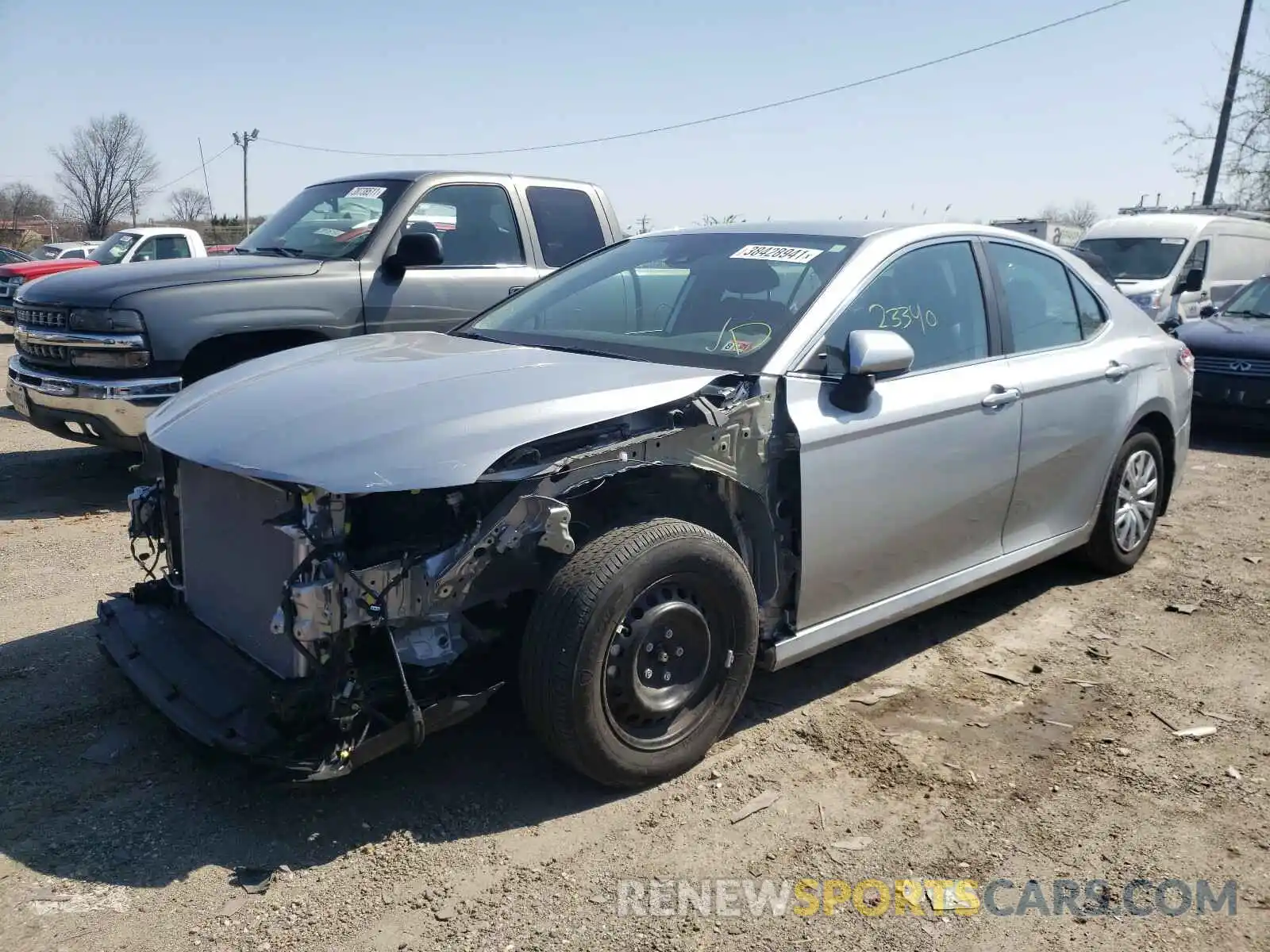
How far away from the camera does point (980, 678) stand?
427cm

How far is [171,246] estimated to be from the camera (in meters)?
15.2

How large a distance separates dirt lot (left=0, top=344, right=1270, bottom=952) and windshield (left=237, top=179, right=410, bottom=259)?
314 centimetres

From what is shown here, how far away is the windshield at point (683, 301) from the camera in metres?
3.73

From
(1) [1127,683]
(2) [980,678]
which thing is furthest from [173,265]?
(1) [1127,683]

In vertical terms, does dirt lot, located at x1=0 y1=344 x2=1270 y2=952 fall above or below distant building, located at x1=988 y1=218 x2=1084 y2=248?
below

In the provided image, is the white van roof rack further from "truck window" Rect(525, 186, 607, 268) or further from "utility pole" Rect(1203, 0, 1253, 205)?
"truck window" Rect(525, 186, 607, 268)

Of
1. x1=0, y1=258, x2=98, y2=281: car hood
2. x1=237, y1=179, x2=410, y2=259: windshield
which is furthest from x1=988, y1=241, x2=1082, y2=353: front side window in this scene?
x1=0, y1=258, x2=98, y2=281: car hood

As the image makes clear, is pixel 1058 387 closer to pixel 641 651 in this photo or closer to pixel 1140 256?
pixel 641 651

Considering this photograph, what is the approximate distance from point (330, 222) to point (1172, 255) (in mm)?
12161

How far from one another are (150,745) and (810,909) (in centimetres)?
220

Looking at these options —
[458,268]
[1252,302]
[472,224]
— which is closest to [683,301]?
[458,268]

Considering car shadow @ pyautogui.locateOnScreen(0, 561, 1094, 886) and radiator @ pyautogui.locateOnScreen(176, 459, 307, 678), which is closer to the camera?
car shadow @ pyautogui.locateOnScreen(0, 561, 1094, 886)

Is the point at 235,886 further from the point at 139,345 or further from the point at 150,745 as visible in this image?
the point at 139,345

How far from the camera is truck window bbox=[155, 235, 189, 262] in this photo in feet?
49.3
